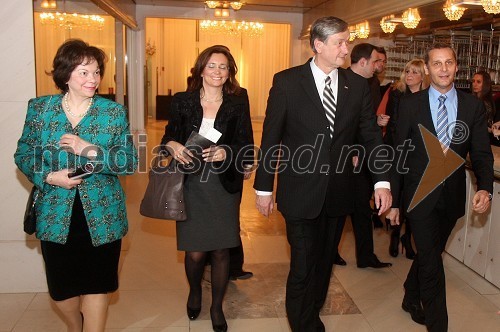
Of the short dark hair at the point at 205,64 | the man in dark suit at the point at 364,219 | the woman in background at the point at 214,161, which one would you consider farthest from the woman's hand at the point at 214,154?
the man in dark suit at the point at 364,219

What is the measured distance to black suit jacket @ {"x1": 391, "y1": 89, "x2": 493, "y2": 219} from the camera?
3.47 metres

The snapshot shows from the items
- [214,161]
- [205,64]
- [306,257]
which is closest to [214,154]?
[214,161]

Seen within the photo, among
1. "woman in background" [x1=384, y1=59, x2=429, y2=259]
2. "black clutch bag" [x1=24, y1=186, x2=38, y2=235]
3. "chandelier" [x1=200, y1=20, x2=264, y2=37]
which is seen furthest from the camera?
"chandelier" [x1=200, y1=20, x2=264, y2=37]

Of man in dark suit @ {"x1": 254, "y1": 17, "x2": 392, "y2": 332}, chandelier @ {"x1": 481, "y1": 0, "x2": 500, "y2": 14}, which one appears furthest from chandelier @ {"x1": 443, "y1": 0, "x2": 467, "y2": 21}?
man in dark suit @ {"x1": 254, "y1": 17, "x2": 392, "y2": 332}

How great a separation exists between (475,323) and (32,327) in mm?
3198

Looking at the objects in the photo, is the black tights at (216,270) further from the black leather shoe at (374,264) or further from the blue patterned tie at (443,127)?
the black leather shoe at (374,264)

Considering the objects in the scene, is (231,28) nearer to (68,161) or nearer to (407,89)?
(407,89)

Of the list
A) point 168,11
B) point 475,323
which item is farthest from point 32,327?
point 168,11

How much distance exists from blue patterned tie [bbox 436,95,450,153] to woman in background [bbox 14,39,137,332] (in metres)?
1.94

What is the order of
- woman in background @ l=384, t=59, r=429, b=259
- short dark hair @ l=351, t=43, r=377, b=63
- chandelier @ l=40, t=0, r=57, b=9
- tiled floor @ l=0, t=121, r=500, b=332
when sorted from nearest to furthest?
tiled floor @ l=0, t=121, r=500, b=332 < chandelier @ l=40, t=0, r=57, b=9 < short dark hair @ l=351, t=43, r=377, b=63 < woman in background @ l=384, t=59, r=429, b=259

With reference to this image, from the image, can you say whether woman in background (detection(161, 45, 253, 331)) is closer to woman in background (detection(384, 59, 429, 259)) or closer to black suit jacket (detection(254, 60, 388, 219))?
black suit jacket (detection(254, 60, 388, 219))

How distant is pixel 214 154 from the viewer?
11.5 feet

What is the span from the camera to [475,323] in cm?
404

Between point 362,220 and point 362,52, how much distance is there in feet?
5.28
